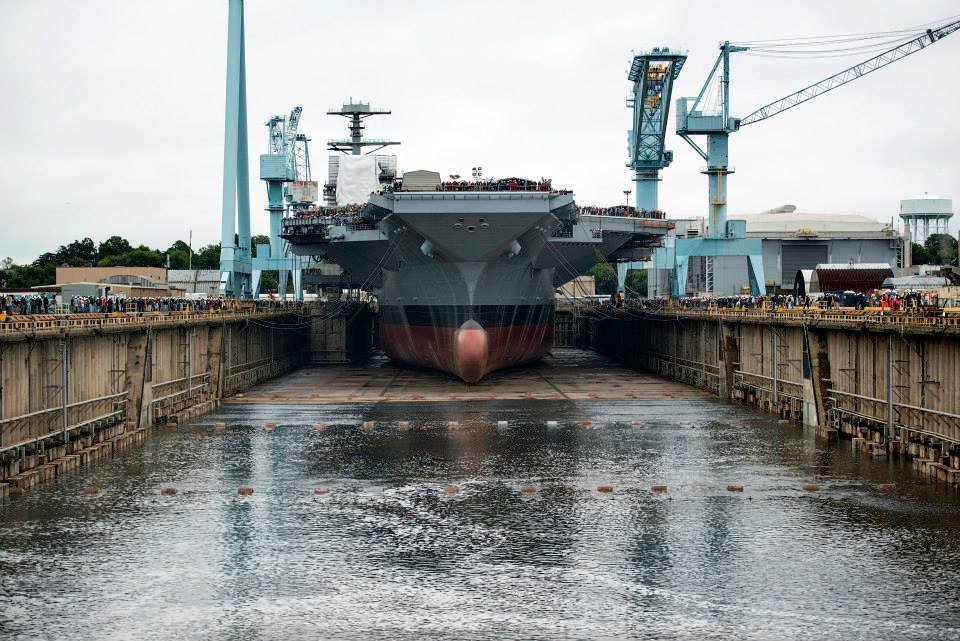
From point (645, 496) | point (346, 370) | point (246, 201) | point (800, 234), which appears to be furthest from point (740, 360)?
point (800, 234)

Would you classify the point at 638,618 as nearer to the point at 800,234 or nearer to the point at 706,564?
the point at 706,564

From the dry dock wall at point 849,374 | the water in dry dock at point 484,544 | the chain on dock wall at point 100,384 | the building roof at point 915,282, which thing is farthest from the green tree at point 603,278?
the water in dry dock at point 484,544

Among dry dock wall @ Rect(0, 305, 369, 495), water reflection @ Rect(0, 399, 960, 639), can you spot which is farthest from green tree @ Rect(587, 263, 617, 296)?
water reflection @ Rect(0, 399, 960, 639)

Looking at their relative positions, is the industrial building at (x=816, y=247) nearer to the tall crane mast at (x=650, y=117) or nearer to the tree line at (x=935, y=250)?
the tree line at (x=935, y=250)

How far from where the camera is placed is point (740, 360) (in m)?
40.6

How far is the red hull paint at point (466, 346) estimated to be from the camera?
42.3 meters

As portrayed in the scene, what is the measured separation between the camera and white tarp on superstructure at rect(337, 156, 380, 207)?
219ft

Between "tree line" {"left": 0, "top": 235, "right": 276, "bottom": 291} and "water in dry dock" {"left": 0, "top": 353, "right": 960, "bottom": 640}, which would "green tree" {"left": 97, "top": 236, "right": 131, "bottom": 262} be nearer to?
"tree line" {"left": 0, "top": 235, "right": 276, "bottom": 291}

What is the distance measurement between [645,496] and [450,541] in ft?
18.1

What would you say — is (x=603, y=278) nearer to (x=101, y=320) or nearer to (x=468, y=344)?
(x=468, y=344)

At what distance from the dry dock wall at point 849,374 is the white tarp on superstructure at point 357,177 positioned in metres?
26.4

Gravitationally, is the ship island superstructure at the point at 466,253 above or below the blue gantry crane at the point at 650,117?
below

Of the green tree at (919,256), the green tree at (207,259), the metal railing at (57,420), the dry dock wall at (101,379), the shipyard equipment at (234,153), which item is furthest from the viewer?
the green tree at (207,259)

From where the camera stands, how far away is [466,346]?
4209 centimetres
